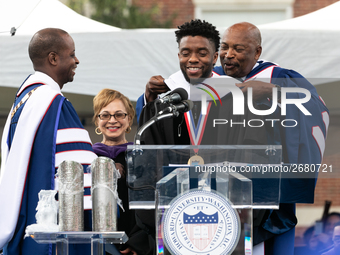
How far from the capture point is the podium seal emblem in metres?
2.19

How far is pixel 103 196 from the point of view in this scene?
2.24 m

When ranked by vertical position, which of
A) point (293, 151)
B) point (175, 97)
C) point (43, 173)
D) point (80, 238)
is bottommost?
point (80, 238)

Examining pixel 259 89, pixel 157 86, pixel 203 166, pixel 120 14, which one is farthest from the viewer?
pixel 120 14

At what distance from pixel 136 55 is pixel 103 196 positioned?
2186 millimetres

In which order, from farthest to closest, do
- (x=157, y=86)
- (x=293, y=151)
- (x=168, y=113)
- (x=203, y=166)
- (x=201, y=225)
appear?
(x=157, y=86)
(x=293, y=151)
(x=168, y=113)
(x=203, y=166)
(x=201, y=225)

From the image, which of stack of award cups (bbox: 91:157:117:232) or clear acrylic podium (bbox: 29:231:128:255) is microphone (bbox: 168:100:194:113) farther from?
clear acrylic podium (bbox: 29:231:128:255)

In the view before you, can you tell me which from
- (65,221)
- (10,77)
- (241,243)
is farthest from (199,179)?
(10,77)

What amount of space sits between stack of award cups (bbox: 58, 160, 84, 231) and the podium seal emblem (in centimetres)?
37

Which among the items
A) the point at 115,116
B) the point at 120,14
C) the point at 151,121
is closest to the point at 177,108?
the point at 151,121

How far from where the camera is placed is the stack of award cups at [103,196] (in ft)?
7.29

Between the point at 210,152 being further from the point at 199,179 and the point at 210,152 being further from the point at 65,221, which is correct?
the point at 65,221

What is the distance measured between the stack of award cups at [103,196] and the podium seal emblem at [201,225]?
23 cm

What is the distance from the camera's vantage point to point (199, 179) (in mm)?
2318

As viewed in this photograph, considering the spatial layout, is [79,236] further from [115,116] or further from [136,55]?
[136,55]
